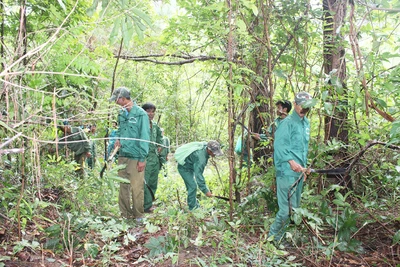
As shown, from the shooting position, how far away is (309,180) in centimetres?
572

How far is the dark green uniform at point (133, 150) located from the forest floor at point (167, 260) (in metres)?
1.13

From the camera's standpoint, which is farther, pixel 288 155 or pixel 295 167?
pixel 288 155

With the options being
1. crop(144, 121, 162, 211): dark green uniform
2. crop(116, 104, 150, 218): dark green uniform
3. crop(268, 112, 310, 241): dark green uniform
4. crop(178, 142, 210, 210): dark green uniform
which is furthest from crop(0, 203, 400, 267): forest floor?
crop(144, 121, 162, 211): dark green uniform

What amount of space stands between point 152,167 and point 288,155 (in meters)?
3.14

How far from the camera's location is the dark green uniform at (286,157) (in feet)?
15.8

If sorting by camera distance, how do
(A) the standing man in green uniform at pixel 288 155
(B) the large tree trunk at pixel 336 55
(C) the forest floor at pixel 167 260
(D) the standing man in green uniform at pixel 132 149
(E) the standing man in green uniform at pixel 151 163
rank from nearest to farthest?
(C) the forest floor at pixel 167 260
(A) the standing man in green uniform at pixel 288 155
(B) the large tree trunk at pixel 336 55
(D) the standing man in green uniform at pixel 132 149
(E) the standing man in green uniform at pixel 151 163

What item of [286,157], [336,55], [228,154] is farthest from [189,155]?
[336,55]

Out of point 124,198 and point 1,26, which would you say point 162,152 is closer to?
point 124,198

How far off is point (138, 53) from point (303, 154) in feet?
19.9

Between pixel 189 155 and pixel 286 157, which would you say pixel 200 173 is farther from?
pixel 286 157

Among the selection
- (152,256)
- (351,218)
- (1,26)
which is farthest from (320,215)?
(1,26)

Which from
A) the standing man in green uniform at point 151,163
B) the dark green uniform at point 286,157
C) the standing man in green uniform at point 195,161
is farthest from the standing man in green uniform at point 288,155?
the standing man in green uniform at point 151,163

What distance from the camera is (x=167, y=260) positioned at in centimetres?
406

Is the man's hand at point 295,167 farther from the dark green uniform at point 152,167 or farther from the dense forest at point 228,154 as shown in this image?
the dark green uniform at point 152,167
